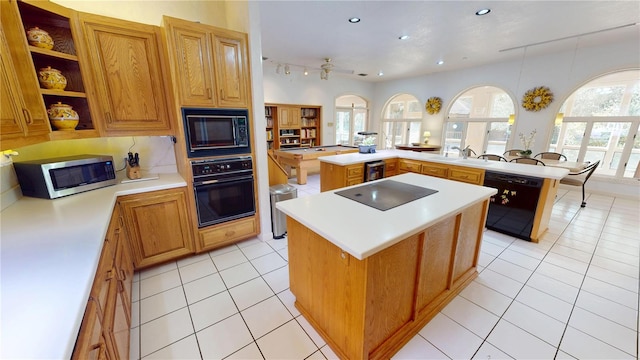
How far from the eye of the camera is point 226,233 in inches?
102

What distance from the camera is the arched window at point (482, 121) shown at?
636 centimetres

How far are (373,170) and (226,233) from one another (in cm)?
226

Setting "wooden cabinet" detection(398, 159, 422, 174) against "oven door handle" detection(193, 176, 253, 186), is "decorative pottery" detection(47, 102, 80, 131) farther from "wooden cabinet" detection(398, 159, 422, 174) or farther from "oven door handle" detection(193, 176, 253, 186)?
"wooden cabinet" detection(398, 159, 422, 174)

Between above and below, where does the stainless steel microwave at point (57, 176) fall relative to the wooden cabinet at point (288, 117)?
below

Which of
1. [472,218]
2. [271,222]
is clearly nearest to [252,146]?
[271,222]

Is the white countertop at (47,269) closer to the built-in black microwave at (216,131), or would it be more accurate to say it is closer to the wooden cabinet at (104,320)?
the wooden cabinet at (104,320)

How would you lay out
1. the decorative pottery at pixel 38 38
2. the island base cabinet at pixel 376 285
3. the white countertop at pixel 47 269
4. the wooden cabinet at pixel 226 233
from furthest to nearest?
the wooden cabinet at pixel 226 233 < the decorative pottery at pixel 38 38 < the island base cabinet at pixel 376 285 < the white countertop at pixel 47 269

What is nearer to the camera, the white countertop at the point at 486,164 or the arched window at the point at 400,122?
the white countertop at the point at 486,164

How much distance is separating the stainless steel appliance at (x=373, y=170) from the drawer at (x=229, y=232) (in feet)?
5.89

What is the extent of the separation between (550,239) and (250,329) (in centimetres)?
354

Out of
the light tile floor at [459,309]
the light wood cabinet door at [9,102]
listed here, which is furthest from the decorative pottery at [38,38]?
the light tile floor at [459,309]

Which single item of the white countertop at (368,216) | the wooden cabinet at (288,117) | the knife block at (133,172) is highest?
the wooden cabinet at (288,117)

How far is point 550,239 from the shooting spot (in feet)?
9.50

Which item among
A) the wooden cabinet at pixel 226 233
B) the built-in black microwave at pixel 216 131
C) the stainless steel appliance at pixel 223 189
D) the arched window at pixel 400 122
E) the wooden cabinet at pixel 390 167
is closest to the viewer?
the built-in black microwave at pixel 216 131
